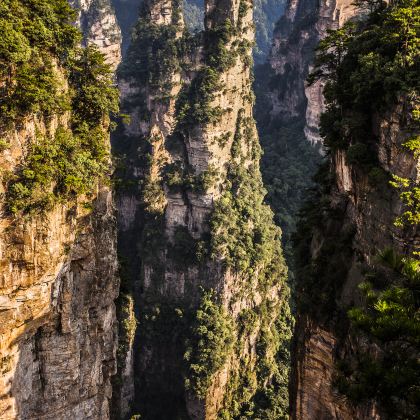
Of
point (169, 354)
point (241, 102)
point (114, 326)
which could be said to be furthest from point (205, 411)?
point (241, 102)

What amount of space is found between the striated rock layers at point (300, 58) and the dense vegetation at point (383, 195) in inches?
1495

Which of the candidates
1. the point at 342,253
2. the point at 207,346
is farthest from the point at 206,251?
the point at 342,253

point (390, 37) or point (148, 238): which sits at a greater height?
point (390, 37)

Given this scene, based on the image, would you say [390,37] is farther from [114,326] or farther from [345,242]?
[114,326]

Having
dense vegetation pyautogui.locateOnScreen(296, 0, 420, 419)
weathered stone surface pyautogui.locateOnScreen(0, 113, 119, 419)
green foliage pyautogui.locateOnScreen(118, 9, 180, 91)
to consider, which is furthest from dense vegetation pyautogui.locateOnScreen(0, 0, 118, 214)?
green foliage pyautogui.locateOnScreen(118, 9, 180, 91)

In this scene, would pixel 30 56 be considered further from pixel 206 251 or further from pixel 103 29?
pixel 103 29

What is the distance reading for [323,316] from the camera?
1798cm

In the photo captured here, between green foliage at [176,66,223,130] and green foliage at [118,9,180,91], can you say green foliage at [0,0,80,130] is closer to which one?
green foliage at [176,66,223,130]

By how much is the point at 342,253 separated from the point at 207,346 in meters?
25.0

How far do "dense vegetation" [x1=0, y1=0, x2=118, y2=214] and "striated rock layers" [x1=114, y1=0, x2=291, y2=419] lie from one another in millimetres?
21470

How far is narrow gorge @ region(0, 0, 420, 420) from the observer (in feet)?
50.1

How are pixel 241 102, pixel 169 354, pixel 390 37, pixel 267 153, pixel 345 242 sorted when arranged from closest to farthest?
pixel 390 37 < pixel 345 242 < pixel 169 354 < pixel 241 102 < pixel 267 153

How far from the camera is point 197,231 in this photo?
4422 cm

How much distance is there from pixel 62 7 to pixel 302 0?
214ft
